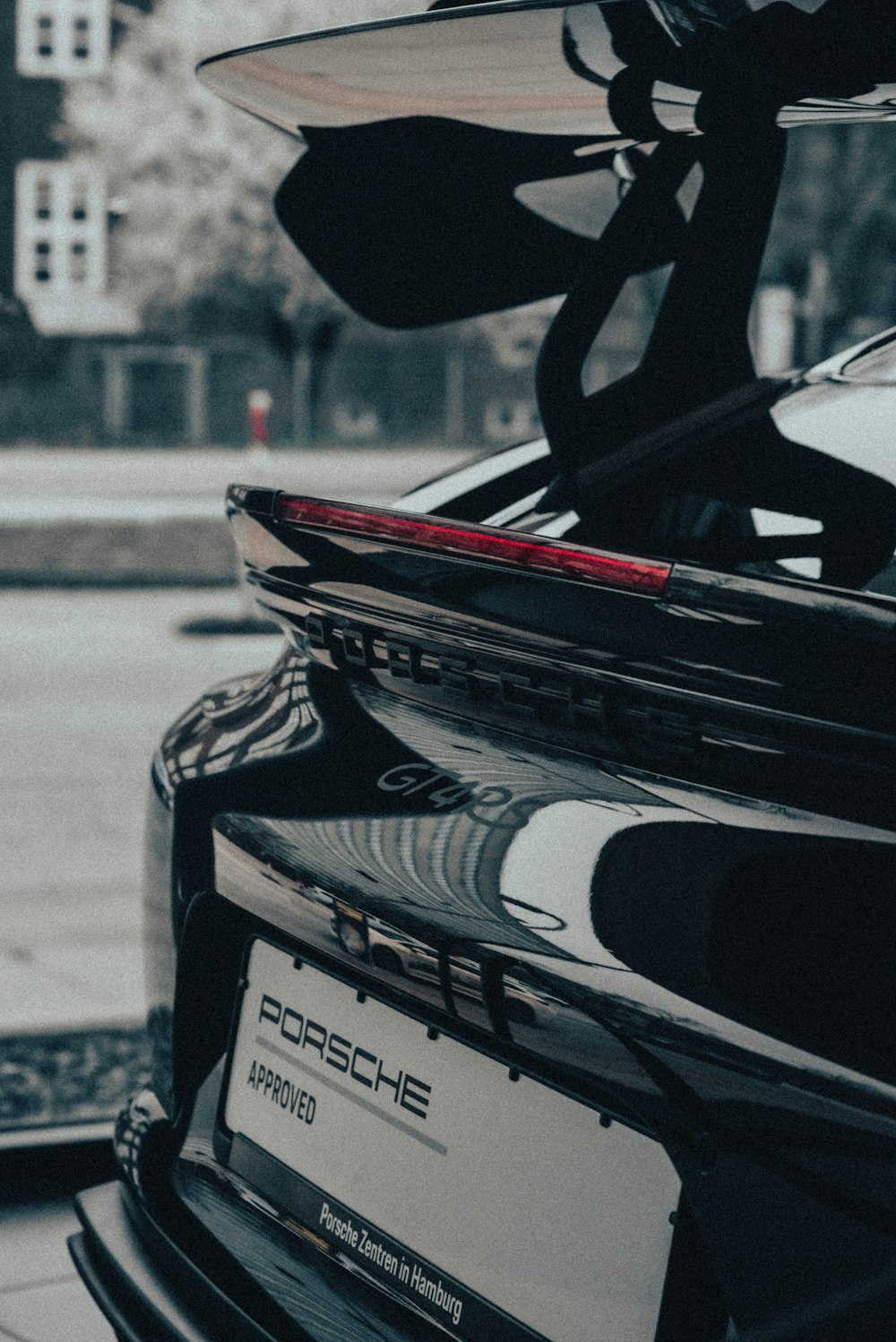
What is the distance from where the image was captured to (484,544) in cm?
149

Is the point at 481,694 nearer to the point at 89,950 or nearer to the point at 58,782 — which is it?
the point at 89,950

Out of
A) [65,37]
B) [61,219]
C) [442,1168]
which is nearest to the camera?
[442,1168]

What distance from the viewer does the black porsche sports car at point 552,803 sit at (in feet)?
3.89

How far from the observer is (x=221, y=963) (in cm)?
174

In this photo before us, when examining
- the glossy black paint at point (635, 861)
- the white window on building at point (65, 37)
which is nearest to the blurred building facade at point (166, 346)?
the white window on building at point (65, 37)

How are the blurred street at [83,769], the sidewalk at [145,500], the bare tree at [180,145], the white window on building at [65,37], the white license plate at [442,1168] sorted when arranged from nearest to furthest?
the white license plate at [442,1168] → the blurred street at [83,769] → the sidewalk at [145,500] → the bare tree at [180,145] → the white window on building at [65,37]

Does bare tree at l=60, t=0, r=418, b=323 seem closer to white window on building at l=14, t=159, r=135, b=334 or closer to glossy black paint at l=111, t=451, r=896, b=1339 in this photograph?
white window on building at l=14, t=159, r=135, b=334

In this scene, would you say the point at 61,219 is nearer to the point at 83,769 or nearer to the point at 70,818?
the point at 83,769

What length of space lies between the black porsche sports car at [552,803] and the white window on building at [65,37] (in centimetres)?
2532

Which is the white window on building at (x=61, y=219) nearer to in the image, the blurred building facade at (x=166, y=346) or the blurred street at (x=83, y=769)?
the blurred building facade at (x=166, y=346)

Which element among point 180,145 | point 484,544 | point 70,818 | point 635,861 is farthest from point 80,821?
point 180,145

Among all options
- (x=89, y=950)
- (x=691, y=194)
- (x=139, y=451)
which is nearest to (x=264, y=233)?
(x=139, y=451)

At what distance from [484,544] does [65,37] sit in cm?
2615

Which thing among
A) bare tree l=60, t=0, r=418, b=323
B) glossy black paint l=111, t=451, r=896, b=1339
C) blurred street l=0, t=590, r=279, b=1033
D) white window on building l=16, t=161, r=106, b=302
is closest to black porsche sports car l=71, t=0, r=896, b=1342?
glossy black paint l=111, t=451, r=896, b=1339
